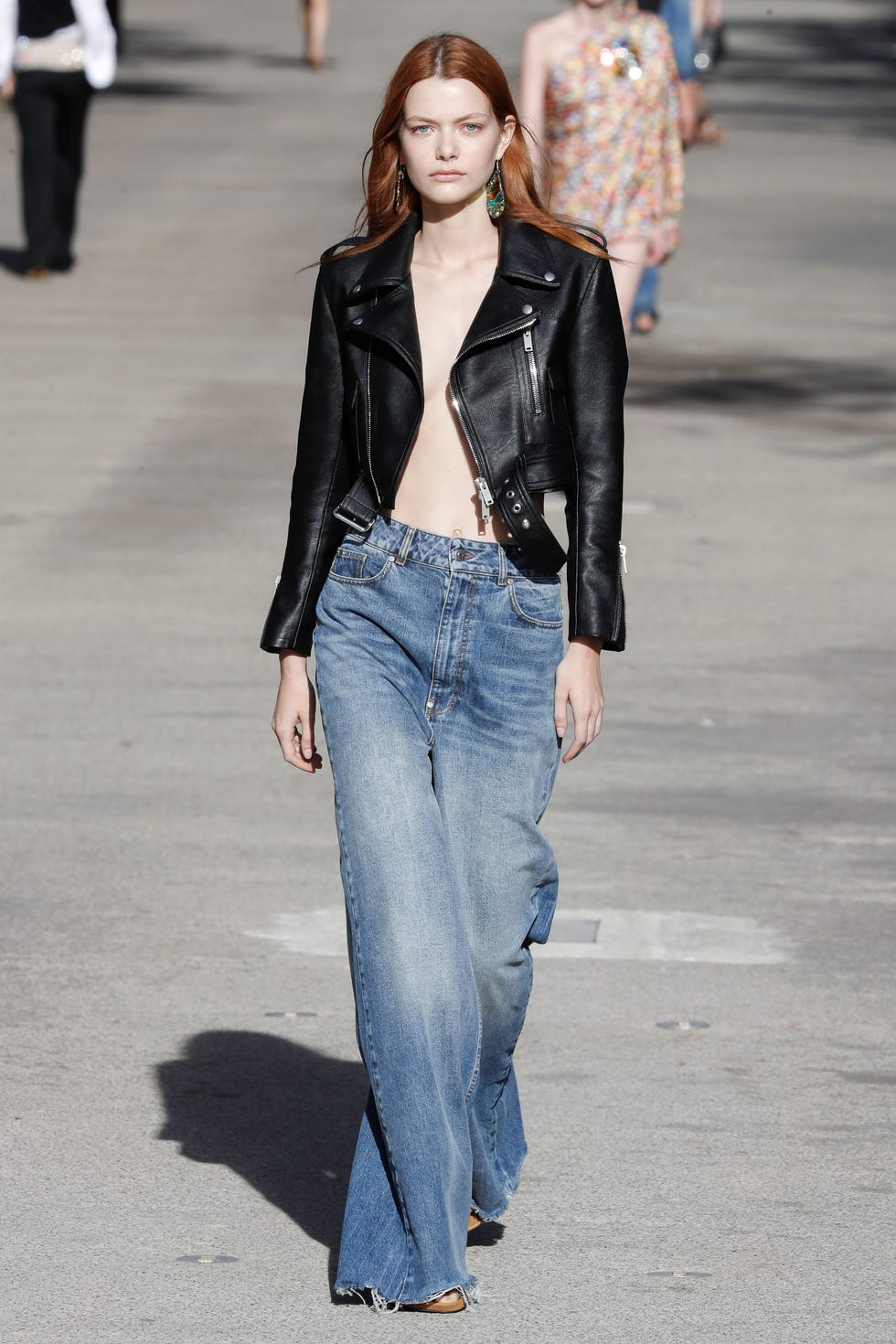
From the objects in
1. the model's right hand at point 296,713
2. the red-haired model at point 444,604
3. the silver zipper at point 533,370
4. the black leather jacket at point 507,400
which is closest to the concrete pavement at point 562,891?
the red-haired model at point 444,604

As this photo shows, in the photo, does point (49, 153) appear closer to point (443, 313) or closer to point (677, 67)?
point (677, 67)

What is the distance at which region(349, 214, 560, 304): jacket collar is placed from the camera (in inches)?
167

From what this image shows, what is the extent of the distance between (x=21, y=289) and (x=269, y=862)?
9882 millimetres

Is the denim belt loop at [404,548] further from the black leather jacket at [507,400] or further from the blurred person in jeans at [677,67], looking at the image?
the blurred person in jeans at [677,67]

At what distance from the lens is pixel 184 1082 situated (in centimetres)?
534

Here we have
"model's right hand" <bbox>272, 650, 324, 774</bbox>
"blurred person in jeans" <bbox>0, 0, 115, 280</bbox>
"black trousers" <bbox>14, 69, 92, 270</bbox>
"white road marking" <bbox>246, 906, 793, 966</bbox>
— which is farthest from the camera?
"black trousers" <bbox>14, 69, 92, 270</bbox>

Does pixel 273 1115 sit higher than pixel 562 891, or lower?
higher

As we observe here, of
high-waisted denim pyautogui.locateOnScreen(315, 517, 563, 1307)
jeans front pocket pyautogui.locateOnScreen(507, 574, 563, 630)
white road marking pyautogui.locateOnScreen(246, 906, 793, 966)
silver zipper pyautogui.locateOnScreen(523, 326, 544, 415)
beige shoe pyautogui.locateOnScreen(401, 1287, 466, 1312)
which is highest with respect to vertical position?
silver zipper pyautogui.locateOnScreen(523, 326, 544, 415)

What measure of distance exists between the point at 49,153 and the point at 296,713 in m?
12.2

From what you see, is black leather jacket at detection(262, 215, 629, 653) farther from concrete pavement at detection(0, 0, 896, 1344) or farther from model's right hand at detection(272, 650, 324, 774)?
concrete pavement at detection(0, 0, 896, 1344)

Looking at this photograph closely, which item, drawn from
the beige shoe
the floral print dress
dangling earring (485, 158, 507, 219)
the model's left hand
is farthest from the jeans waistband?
the floral print dress

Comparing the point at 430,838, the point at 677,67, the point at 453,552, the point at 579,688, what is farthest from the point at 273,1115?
the point at 677,67

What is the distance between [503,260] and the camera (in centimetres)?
427

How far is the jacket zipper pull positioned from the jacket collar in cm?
33
